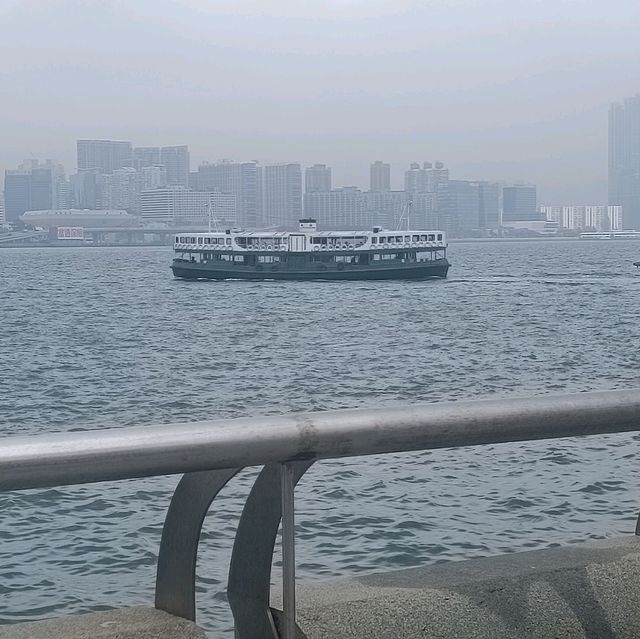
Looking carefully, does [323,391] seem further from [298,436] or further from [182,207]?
[182,207]

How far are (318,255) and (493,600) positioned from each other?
7539 cm

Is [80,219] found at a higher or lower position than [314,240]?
higher

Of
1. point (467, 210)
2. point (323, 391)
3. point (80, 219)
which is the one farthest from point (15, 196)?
point (323, 391)

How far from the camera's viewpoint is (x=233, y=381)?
2762 centimetres

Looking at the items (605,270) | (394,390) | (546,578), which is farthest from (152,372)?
(605,270)

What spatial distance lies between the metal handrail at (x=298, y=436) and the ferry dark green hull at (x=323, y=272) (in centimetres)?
7365

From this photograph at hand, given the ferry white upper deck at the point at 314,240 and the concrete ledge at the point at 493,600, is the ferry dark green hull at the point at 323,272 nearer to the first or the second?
the ferry white upper deck at the point at 314,240

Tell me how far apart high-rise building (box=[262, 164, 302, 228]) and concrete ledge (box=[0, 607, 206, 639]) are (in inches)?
6379

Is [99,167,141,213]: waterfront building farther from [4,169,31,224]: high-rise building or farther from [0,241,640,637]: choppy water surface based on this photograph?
[0,241,640,637]: choppy water surface

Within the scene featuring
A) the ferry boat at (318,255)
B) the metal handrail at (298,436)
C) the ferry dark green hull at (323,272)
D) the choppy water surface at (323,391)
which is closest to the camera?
the metal handrail at (298,436)

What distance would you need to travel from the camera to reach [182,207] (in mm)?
173250

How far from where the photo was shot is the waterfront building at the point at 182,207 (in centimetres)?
17075

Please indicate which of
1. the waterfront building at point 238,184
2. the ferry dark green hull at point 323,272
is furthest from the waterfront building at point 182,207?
the ferry dark green hull at point 323,272

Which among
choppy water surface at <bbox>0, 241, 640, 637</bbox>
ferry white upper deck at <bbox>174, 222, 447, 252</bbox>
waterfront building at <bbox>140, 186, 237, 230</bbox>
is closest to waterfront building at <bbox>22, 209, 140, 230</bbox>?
waterfront building at <bbox>140, 186, 237, 230</bbox>
